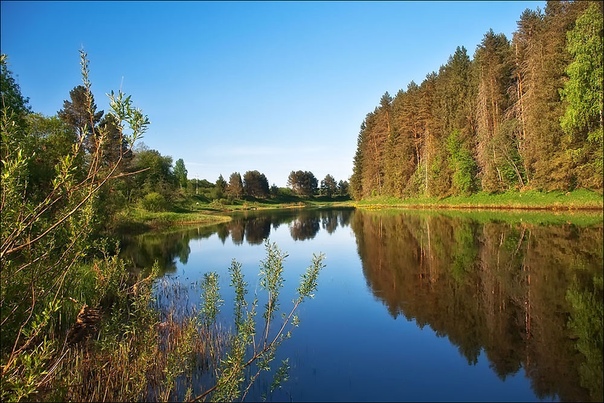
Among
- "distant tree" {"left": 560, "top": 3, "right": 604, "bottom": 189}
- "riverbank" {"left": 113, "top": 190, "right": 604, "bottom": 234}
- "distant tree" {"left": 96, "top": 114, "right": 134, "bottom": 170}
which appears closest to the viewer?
"distant tree" {"left": 96, "top": 114, "right": 134, "bottom": 170}

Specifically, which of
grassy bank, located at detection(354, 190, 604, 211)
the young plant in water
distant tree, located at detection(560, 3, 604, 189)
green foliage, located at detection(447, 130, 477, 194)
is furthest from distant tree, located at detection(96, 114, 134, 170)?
green foliage, located at detection(447, 130, 477, 194)

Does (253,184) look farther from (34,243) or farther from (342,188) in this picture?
(34,243)

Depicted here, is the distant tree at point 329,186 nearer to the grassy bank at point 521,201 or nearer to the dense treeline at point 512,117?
the dense treeline at point 512,117

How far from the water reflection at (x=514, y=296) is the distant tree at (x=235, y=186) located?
123167 millimetres

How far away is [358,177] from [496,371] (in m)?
106

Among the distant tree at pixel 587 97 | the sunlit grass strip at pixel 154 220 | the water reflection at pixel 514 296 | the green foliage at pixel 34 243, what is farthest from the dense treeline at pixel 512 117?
the green foliage at pixel 34 243

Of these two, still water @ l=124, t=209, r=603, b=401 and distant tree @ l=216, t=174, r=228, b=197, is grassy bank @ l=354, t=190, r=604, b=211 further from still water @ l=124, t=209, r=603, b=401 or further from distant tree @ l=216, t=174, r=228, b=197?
distant tree @ l=216, t=174, r=228, b=197

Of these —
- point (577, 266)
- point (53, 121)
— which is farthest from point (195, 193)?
point (577, 266)

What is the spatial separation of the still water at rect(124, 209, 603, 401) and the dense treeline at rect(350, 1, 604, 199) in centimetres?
1478

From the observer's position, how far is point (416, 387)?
8.74 m

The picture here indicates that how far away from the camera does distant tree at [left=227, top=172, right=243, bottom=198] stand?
148 meters

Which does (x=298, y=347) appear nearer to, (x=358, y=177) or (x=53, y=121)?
(x=53, y=121)

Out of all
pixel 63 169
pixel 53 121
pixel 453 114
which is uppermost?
pixel 453 114

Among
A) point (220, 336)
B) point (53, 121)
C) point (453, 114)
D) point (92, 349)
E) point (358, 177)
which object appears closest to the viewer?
point (92, 349)
